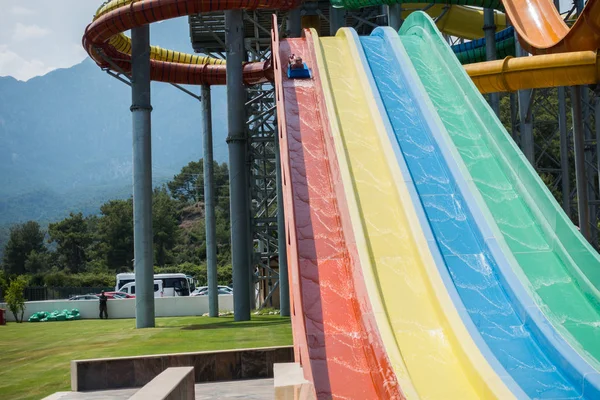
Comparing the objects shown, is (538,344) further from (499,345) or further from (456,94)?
(456,94)

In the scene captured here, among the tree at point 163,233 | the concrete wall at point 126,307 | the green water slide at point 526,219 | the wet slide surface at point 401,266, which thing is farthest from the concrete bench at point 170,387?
the tree at point 163,233

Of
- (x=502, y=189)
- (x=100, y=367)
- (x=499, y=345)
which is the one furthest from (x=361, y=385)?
(x=100, y=367)

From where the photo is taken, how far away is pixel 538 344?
8.48 m

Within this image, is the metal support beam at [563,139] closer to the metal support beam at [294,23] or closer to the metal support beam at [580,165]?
the metal support beam at [580,165]

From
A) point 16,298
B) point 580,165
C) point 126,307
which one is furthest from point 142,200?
point 16,298

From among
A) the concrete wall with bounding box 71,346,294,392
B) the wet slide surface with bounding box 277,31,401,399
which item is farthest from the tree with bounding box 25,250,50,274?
the wet slide surface with bounding box 277,31,401,399

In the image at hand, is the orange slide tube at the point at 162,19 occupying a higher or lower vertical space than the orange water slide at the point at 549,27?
higher

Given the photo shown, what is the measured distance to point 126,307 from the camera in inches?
1337

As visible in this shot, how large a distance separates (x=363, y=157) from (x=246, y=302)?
35.2 ft

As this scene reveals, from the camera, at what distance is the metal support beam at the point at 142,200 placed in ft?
68.9

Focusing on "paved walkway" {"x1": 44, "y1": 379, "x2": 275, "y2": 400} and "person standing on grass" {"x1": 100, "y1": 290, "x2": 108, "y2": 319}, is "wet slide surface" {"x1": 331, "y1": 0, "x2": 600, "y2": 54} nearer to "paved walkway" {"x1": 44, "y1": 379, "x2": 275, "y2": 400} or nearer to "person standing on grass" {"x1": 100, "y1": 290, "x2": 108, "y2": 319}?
"paved walkway" {"x1": 44, "y1": 379, "x2": 275, "y2": 400}

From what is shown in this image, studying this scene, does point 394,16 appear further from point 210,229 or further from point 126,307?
point 126,307

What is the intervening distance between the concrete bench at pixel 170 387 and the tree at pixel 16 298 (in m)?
24.5

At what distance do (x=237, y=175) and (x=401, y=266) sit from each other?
12.5 meters
